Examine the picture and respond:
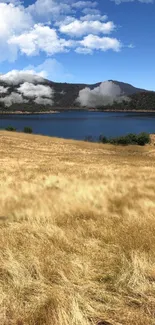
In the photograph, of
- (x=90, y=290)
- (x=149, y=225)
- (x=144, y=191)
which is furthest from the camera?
(x=144, y=191)

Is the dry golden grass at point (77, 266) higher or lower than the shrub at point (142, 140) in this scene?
higher

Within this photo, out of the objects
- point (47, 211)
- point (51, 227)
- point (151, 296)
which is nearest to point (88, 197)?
point (47, 211)

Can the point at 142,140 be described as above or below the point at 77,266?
below

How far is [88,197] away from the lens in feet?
34.0

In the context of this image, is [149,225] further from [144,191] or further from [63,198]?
[144,191]

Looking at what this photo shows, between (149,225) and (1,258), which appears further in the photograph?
(149,225)

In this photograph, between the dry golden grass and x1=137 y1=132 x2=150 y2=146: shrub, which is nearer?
the dry golden grass

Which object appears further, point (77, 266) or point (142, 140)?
point (142, 140)

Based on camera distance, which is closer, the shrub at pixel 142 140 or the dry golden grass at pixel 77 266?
the dry golden grass at pixel 77 266

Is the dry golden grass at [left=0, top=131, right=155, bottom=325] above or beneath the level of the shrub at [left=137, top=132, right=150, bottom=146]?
above

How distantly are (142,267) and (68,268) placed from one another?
1.00m

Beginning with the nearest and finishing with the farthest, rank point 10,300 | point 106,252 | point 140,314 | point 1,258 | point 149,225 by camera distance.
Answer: point 140,314 → point 10,300 → point 1,258 → point 106,252 → point 149,225

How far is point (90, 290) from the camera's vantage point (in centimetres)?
435

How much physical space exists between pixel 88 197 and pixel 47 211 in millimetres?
2081
